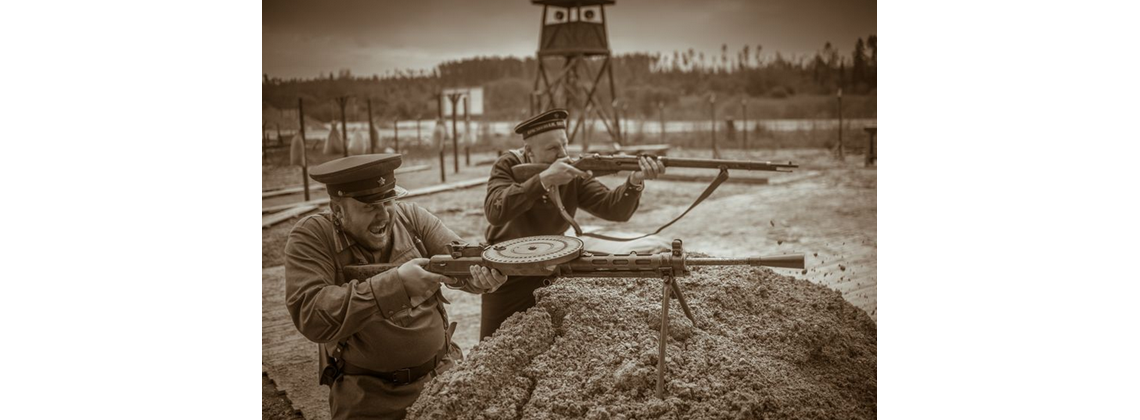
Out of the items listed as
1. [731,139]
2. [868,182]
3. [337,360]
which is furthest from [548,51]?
[731,139]

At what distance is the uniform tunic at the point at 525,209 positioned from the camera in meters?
3.96

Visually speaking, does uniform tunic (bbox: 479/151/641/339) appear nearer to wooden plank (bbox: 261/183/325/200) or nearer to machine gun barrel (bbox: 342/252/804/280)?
machine gun barrel (bbox: 342/252/804/280)

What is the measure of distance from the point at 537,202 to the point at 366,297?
1202 millimetres

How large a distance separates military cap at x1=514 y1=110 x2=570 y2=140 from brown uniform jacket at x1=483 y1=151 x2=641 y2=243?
0.15 metres

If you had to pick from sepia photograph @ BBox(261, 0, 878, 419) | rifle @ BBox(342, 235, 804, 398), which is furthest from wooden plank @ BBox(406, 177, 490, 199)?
rifle @ BBox(342, 235, 804, 398)

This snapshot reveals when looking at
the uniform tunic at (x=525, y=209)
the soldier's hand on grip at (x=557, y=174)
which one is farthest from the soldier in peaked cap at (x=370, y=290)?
the soldier's hand on grip at (x=557, y=174)

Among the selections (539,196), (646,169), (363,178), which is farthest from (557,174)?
(363,178)

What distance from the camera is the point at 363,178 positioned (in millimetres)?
3279

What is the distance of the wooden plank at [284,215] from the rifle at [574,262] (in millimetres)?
1493

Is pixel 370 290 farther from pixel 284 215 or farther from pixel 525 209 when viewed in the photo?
pixel 284 215

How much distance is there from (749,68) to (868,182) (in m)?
0.93

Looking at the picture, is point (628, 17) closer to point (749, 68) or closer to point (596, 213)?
point (749, 68)

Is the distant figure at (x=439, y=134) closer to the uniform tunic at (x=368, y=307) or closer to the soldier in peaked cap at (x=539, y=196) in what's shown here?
the soldier in peaked cap at (x=539, y=196)

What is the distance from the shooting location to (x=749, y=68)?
15.0 feet
